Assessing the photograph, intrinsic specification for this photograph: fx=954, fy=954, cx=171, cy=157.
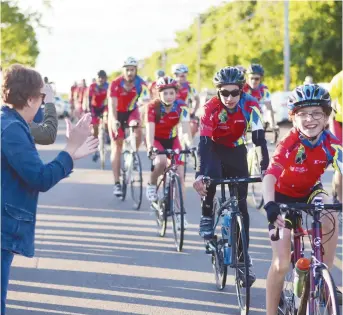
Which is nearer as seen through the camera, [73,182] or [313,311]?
[313,311]

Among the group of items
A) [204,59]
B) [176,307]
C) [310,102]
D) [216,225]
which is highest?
[204,59]

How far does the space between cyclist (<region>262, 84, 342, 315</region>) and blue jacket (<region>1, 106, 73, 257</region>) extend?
155 cm

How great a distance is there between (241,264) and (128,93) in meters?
7.17

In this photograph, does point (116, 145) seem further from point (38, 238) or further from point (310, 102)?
point (310, 102)

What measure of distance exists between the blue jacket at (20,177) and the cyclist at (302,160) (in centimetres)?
155

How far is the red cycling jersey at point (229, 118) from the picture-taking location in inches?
305

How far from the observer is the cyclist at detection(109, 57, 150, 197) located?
13.9 metres

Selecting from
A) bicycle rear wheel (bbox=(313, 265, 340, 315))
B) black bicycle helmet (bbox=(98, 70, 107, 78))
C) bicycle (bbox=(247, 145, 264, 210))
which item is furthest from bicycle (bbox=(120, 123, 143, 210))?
bicycle rear wheel (bbox=(313, 265, 340, 315))

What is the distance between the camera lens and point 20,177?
4.71 metres

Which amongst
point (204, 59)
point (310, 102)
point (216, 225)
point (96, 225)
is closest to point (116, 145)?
point (96, 225)

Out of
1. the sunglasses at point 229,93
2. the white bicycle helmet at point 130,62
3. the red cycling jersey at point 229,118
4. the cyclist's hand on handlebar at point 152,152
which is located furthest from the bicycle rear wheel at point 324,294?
the white bicycle helmet at point 130,62

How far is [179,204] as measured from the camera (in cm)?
1027

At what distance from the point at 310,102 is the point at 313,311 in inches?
50.7

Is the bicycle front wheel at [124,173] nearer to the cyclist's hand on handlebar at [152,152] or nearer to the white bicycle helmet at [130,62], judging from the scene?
the white bicycle helmet at [130,62]
